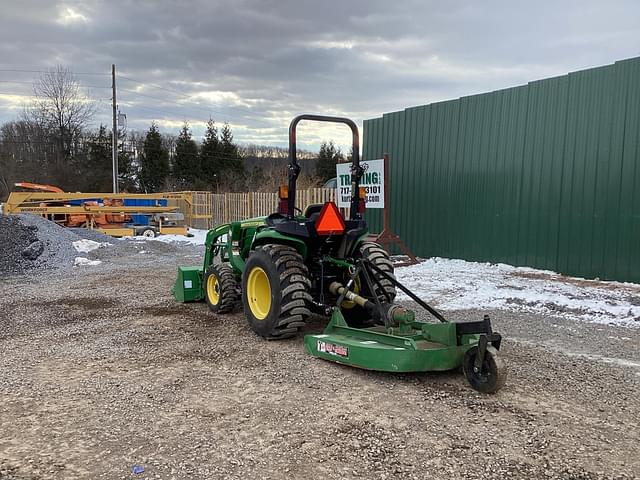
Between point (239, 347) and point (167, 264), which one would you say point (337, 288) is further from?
point (167, 264)

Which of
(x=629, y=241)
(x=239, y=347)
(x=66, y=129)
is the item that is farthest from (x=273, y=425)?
(x=66, y=129)

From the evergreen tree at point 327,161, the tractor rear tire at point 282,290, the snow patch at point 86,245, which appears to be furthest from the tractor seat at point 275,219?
the evergreen tree at point 327,161

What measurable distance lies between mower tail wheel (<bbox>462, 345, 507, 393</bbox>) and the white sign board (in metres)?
7.92

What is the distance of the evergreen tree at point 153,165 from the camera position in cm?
5019

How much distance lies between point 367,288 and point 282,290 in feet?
3.24

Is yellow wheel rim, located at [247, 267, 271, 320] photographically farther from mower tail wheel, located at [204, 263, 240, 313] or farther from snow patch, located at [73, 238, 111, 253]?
snow patch, located at [73, 238, 111, 253]

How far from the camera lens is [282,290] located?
17.8 feet

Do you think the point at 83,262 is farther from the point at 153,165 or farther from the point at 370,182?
the point at 153,165

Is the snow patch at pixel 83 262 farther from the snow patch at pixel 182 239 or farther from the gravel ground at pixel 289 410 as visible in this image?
the gravel ground at pixel 289 410

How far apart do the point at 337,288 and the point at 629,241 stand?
6176 millimetres

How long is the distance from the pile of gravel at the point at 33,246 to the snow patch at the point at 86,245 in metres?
0.17

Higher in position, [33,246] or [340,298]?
[340,298]

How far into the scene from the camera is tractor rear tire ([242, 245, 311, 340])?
544cm

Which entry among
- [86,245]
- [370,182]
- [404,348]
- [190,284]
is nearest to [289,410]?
[404,348]
